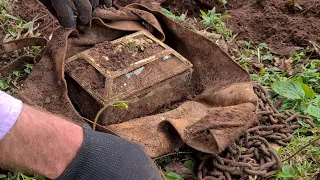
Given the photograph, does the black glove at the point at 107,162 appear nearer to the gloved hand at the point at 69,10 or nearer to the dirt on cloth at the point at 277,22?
the gloved hand at the point at 69,10

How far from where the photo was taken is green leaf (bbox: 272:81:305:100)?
269 cm

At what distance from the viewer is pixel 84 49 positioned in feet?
9.06

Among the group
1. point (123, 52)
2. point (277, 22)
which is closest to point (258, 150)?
point (123, 52)

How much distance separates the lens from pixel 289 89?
2717 mm

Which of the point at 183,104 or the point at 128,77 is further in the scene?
the point at 183,104

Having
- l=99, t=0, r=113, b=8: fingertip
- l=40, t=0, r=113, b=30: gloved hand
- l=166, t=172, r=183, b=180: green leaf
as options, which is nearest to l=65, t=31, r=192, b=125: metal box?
l=40, t=0, r=113, b=30: gloved hand

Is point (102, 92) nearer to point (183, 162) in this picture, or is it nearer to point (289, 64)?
point (183, 162)

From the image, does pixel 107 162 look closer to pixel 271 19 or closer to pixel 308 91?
pixel 308 91

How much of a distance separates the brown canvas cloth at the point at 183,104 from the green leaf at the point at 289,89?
0.69 feet

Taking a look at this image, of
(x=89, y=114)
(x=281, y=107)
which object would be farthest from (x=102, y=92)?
(x=281, y=107)

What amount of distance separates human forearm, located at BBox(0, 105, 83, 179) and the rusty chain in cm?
70

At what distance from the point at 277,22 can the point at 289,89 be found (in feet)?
2.64

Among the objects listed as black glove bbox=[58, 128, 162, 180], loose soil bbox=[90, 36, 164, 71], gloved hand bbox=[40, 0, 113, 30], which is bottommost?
loose soil bbox=[90, 36, 164, 71]

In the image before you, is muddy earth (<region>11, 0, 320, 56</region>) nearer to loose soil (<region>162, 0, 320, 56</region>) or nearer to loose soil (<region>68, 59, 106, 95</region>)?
loose soil (<region>162, 0, 320, 56</region>)
